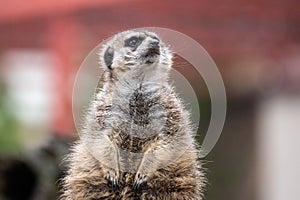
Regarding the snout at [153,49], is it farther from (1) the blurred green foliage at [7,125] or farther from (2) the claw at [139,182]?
(1) the blurred green foliage at [7,125]

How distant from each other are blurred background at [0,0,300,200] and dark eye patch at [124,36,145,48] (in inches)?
89.3

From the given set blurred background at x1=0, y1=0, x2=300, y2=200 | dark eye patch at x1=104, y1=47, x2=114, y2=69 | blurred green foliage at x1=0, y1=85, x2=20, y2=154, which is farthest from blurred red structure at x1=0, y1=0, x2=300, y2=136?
dark eye patch at x1=104, y1=47, x2=114, y2=69

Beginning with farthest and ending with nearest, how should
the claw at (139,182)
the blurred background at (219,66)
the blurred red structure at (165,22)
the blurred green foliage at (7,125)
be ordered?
the blurred red structure at (165,22), the blurred background at (219,66), the blurred green foliage at (7,125), the claw at (139,182)

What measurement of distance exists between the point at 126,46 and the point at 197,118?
7 cm

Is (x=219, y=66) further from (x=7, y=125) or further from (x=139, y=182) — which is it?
(x=139, y=182)

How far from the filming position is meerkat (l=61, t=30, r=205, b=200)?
0.60m

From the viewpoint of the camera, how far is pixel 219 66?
251 inches

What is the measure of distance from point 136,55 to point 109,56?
0.12 feet

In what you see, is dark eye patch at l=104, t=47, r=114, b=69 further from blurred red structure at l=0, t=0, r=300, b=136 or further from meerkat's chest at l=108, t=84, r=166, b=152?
blurred red structure at l=0, t=0, r=300, b=136

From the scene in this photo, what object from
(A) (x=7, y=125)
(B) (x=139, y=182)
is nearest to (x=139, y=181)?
(B) (x=139, y=182)

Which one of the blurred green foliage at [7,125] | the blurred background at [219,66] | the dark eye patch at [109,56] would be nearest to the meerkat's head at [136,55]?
the dark eye patch at [109,56]

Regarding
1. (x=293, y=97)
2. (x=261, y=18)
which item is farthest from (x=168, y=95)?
(x=293, y=97)

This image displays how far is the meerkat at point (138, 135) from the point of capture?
0.60 metres

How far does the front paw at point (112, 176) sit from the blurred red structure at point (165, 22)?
3.27m
